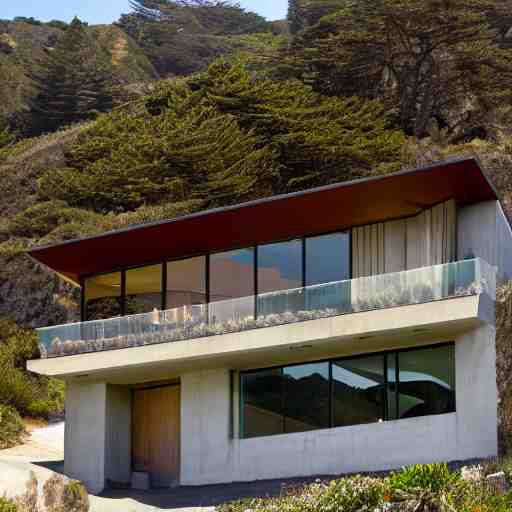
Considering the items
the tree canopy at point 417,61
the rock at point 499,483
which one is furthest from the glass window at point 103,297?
the tree canopy at point 417,61

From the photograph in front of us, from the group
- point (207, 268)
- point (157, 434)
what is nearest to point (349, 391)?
point (207, 268)

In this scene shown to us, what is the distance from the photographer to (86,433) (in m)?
31.3

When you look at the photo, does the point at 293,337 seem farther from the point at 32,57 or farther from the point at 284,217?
the point at 32,57

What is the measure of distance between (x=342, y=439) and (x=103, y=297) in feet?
28.7

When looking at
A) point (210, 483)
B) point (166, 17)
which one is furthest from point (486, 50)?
point (166, 17)

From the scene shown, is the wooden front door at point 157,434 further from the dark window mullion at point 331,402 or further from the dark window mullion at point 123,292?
the dark window mullion at point 331,402

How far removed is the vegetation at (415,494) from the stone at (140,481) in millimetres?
8361

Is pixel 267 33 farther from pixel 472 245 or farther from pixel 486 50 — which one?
pixel 472 245

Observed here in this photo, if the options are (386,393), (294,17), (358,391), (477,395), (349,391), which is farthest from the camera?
(294,17)

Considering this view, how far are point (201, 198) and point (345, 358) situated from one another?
81.2 feet

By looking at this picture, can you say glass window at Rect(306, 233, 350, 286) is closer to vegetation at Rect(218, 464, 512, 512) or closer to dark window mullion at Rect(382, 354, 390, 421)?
dark window mullion at Rect(382, 354, 390, 421)

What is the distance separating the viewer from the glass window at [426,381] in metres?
26.4

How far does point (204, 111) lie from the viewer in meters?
56.5

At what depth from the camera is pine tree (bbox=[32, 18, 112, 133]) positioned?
7794cm
